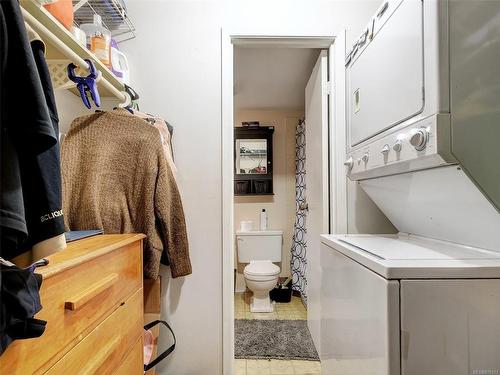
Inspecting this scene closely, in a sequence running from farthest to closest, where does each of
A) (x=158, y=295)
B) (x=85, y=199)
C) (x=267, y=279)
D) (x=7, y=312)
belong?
(x=267, y=279), (x=158, y=295), (x=85, y=199), (x=7, y=312)

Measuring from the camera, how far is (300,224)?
274 centimetres

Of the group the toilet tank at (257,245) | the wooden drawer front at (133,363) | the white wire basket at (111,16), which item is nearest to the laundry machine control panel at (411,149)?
the wooden drawer front at (133,363)

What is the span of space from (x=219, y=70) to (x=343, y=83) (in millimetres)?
737

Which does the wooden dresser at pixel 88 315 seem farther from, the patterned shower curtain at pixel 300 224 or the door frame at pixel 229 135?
the patterned shower curtain at pixel 300 224

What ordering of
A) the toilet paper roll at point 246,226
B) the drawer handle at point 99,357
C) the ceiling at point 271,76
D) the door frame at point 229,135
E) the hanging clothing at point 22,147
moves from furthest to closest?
the toilet paper roll at point 246,226 < the ceiling at point 271,76 < the door frame at point 229,135 < the drawer handle at point 99,357 < the hanging clothing at point 22,147

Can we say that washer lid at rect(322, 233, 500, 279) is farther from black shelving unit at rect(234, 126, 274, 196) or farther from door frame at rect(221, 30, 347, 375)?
black shelving unit at rect(234, 126, 274, 196)

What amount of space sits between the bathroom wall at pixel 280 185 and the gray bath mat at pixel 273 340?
0.89 m

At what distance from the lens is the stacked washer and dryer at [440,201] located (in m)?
0.73

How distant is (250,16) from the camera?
5.12 ft

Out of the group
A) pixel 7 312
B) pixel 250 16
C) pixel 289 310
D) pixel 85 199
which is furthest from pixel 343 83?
pixel 289 310

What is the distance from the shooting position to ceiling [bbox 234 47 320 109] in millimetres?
2041

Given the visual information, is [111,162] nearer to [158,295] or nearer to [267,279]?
[158,295]

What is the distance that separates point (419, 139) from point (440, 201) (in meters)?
0.26

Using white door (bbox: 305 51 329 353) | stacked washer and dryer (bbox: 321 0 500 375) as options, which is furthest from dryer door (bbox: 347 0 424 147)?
white door (bbox: 305 51 329 353)
